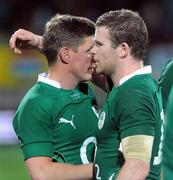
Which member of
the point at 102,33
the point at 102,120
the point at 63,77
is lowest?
the point at 102,120

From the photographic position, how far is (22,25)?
16672 mm

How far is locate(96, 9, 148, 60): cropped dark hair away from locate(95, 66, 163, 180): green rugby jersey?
0.15m

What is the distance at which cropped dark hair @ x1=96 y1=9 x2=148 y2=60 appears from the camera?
409 cm

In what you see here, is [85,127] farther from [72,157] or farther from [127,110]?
[127,110]

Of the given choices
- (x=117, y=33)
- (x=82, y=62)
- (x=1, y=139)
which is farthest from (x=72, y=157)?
(x=1, y=139)

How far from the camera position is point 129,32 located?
13.4 ft

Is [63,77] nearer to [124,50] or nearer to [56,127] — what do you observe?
[56,127]

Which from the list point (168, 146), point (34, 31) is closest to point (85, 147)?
point (168, 146)

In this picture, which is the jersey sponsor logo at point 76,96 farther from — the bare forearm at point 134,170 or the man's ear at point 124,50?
the bare forearm at point 134,170

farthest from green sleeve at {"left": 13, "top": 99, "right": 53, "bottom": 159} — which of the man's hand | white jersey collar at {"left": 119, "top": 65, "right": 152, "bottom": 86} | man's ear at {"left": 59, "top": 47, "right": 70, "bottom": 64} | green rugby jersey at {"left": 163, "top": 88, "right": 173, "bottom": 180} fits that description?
green rugby jersey at {"left": 163, "top": 88, "right": 173, "bottom": 180}

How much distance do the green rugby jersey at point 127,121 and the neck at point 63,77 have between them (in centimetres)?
73

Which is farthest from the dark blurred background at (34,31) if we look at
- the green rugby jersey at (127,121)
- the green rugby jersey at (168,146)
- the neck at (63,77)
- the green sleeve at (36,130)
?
the green rugby jersey at (168,146)

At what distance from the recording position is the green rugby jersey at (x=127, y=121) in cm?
388

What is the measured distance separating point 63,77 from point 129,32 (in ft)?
2.73
